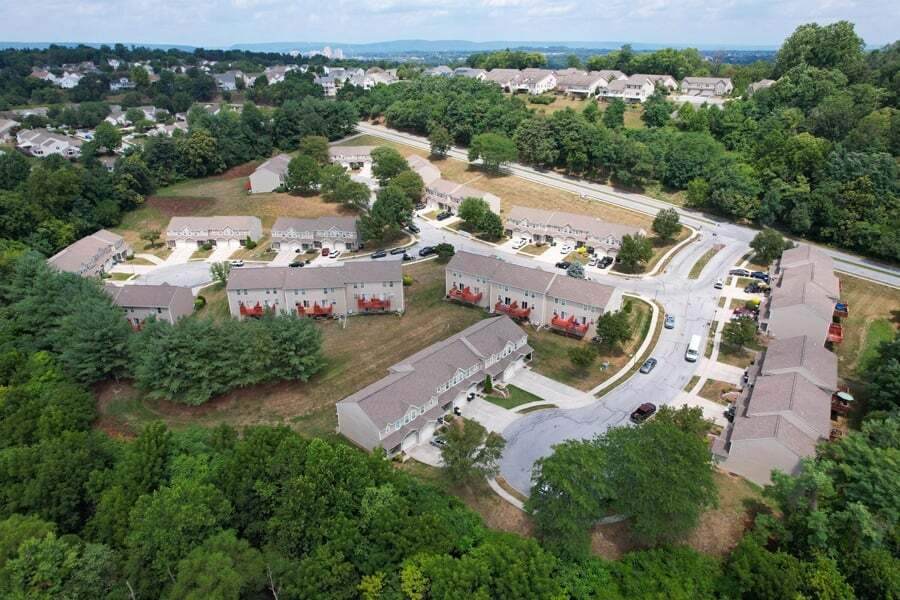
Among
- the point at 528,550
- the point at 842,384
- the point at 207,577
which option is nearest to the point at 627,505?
the point at 528,550

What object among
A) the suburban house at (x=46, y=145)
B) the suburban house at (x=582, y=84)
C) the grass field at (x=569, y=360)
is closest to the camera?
the grass field at (x=569, y=360)

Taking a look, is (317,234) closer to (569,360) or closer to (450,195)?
(450,195)

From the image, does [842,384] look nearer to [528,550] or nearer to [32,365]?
[528,550]

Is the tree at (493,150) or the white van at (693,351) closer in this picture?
the white van at (693,351)

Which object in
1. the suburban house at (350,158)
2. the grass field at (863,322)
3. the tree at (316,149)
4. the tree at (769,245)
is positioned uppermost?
the tree at (316,149)

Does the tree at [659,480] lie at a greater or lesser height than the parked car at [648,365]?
greater

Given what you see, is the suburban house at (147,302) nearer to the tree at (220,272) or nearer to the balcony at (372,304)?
the tree at (220,272)

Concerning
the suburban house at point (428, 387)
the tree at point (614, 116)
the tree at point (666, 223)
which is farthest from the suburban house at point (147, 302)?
the tree at point (614, 116)

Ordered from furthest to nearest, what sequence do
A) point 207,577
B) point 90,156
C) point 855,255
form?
point 90,156
point 855,255
point 207,577

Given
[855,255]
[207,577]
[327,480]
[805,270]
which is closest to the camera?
[207,577]
